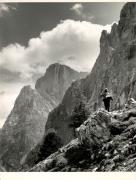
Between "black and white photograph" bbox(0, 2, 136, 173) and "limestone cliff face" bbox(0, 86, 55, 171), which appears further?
"limestone cliff face" bbox(0, 86, 55, 171)

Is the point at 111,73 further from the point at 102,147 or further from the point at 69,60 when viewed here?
the point at 102,147

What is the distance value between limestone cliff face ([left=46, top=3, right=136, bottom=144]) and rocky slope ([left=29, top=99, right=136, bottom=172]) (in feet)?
102

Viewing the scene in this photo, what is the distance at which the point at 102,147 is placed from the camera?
23.5m

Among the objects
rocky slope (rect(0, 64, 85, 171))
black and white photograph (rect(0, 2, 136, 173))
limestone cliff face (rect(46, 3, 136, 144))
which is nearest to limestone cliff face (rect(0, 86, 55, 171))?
rocky slope (rect(0, 64, 85, 171))

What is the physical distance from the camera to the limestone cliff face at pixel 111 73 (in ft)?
205

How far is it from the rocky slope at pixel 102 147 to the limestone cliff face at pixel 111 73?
31.1 metres

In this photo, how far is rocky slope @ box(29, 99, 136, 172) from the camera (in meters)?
21.8

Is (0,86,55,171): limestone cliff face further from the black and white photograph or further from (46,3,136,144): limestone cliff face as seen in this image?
→ the black and white photograph

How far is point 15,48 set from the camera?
28.6m

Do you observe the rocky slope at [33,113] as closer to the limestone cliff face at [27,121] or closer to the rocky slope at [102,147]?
the limestone cliff face at [27,121]

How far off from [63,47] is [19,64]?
3547 millimetres

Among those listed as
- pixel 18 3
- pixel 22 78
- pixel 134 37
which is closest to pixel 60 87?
pixel 134 37

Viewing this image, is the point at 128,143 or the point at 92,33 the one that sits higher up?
the point at 92,33

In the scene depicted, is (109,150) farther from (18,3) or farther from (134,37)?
(134,37)
